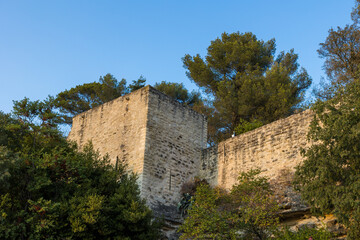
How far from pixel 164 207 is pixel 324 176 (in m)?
5.24

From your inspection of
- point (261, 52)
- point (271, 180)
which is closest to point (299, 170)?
point (271, 180)

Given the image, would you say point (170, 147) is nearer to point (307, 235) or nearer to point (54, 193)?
point (54, 193)

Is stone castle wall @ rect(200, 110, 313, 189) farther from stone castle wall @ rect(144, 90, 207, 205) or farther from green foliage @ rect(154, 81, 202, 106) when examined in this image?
green foliage @ rect(154, 81, 202, 106)

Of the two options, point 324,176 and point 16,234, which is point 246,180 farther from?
point 16,234

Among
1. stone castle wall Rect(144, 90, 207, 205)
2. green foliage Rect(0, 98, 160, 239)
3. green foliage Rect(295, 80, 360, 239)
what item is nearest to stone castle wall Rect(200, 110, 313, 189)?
stone castle wall Rect(144, 90, 207, 205)

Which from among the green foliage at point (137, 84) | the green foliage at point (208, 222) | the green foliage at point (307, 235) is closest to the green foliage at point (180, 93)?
the green foliage at point (137, 84)

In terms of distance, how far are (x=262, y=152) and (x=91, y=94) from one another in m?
12.3

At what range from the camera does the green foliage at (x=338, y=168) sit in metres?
7.94

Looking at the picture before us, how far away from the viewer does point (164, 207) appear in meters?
12.3

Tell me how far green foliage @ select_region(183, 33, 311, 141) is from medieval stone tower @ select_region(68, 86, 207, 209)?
3854 mm

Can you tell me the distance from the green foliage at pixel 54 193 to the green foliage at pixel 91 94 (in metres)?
10.1

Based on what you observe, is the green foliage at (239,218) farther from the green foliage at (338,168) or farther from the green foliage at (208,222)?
the green foliage at (338,168)

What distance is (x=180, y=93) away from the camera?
22.3m

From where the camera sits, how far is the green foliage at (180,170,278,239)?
29.9 feet
